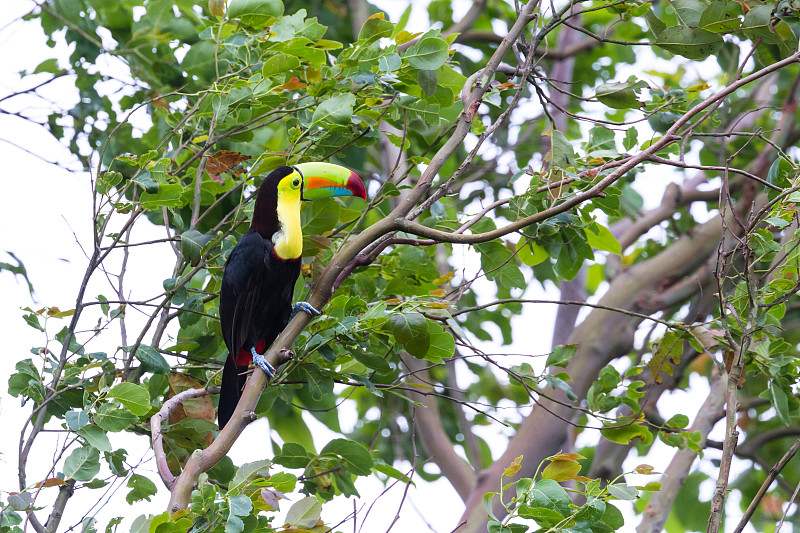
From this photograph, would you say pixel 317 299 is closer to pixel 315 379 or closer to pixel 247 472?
pixel 315 379

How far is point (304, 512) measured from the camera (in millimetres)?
2371

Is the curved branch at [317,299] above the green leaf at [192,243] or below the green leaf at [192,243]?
below

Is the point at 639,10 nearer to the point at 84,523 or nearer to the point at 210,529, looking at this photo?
the point at 210,529

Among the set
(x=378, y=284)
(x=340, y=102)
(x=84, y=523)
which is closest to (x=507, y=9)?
(x=378, y=284)

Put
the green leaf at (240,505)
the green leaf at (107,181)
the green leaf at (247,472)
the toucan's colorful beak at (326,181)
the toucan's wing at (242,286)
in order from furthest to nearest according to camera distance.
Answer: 1. the toucan's colorful beak at (326,181)
2. the toucan's wing at (242,286)
3. the green leaf at (107,181)
4. the green leaf at (247,472)
5. the green leaf at (240,505)

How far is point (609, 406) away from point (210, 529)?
1512 mm

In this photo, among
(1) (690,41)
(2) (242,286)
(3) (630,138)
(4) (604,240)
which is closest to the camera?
(1) (690,41)

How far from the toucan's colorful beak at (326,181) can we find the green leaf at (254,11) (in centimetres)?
56

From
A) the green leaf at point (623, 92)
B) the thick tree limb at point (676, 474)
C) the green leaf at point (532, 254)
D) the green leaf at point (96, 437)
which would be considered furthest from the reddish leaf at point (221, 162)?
the thick tree limb at point (676, 474)

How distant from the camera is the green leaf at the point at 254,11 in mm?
2994

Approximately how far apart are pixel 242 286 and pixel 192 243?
0.48 metres

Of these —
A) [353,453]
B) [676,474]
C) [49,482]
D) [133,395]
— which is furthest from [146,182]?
[676,474]

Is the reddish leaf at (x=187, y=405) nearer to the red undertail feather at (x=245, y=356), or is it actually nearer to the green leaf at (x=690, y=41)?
the red undertail feather at (x=245, y=356)

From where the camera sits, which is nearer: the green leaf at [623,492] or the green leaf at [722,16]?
the green leaf at [623,492]
